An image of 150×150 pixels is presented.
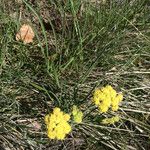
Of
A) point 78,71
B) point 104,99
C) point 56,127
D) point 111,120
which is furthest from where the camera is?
point 78,71

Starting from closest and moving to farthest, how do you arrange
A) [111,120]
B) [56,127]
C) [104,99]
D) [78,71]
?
1. [56,127]
2. [104,99]
3. [111,120]
4. [78,71]

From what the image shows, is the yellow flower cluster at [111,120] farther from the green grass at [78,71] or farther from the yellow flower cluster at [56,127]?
the yellow flower cluster at [56,127]

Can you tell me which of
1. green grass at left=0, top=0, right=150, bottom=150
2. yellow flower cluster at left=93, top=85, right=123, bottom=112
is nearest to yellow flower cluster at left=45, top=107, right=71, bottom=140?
yellow flower cluster at left=93, top=85, right=123, bottom=112

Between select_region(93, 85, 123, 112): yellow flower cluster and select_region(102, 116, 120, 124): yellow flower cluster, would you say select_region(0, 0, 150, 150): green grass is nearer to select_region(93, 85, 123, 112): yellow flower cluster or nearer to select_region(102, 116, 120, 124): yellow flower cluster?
select_region(102, 116, 120, 124): yellow flower cluster

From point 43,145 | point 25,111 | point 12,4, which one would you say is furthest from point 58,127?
point 12,4

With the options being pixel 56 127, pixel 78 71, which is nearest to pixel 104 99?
pixel 56 127

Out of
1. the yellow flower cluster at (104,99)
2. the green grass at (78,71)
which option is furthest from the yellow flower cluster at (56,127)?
the green grass at (78,71)

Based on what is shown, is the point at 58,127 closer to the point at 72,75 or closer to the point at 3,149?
the point at 3,149

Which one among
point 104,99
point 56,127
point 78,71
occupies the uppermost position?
point 78,71

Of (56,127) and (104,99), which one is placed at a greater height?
(104,99)

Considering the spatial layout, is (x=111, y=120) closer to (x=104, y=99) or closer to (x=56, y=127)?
(x=104, y=99)
